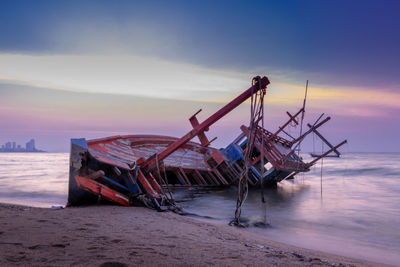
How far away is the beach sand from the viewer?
11.5 ft

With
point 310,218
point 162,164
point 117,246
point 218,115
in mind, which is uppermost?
point 218,115

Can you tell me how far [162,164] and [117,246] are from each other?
6.00 meters

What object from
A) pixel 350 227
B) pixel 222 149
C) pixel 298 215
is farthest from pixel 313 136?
pixel 350 227

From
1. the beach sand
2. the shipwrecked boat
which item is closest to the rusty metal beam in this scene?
the shipwrecked boat

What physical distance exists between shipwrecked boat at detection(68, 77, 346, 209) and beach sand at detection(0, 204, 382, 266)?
2.64 meters

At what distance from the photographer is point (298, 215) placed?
1124 centimetres

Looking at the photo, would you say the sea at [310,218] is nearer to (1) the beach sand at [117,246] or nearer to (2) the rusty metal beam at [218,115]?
(2) the rusty metal beam at [218,115]

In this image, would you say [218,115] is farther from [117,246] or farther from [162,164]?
[117,246]

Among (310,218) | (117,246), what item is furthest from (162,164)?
(117,246)

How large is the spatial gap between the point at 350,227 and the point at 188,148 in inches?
456

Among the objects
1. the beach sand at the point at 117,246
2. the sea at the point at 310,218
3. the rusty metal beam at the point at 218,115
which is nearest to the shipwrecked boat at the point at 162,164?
the rusty metal beam at the point at 218,115

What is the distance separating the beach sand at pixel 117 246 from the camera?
349 cm

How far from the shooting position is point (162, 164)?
10.0m

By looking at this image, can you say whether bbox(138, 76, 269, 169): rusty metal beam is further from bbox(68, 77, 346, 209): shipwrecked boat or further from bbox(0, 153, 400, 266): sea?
bbox(0, 153, 400, 266): sea
